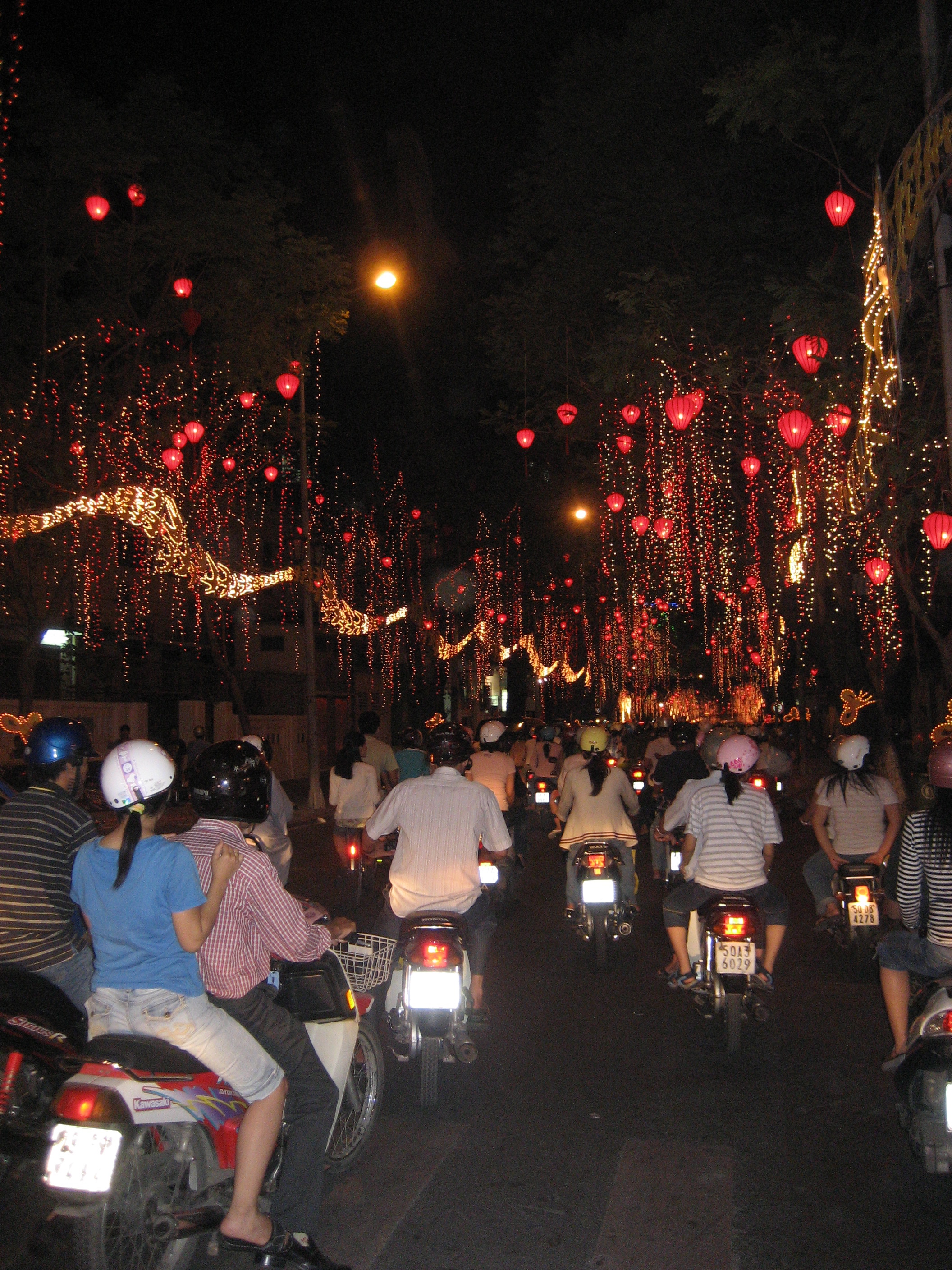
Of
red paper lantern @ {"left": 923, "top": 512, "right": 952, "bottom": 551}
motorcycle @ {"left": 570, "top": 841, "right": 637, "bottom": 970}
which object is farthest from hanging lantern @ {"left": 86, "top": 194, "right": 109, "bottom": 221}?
red paper lantern @ {"left": 923, "top": 512, "right": 952, "bottom": 551}

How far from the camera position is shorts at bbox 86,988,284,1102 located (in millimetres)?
3561

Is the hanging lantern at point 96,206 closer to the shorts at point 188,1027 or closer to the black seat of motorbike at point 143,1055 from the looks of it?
the shorts at point 188,1027

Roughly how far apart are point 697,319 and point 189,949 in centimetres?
1285

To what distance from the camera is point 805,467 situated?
56.3 feet

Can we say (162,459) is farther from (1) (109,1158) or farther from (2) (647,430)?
(1) (109,1158)

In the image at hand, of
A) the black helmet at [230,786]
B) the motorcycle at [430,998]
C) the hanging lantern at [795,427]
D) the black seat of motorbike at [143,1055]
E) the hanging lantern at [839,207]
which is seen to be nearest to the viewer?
the black seat of motorbike at [143,1055]

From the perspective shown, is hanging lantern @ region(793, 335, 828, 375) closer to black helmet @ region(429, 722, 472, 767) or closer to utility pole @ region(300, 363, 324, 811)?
black helmet @ region(429, 722, 472, 767)

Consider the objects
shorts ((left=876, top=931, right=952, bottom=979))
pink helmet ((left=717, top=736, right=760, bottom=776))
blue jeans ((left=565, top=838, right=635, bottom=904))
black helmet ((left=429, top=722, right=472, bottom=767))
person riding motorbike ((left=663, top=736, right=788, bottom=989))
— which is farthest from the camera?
blue jeans ((left=565, top=838, right=635, bottom=904))

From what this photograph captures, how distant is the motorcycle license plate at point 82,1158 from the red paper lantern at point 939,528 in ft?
39.3

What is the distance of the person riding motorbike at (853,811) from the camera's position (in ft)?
28.0

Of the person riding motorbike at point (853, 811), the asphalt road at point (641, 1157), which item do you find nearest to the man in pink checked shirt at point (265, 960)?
the asphalt road at point (641, 1157)

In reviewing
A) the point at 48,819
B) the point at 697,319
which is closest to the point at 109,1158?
the point at 48,819

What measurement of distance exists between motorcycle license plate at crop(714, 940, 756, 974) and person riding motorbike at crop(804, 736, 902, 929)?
2348mm

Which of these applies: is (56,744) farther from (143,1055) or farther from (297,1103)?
(297,1103)
